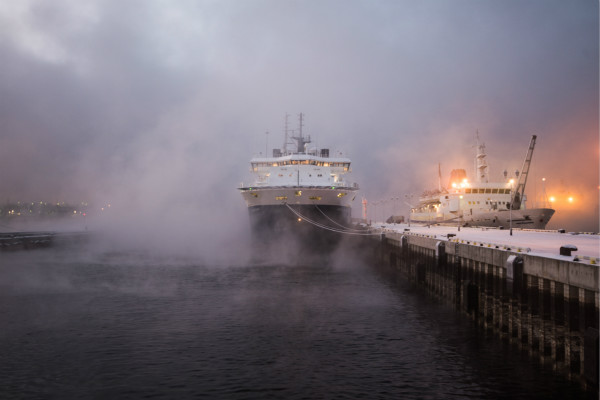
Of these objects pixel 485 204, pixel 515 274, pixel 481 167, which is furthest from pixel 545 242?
pixel 481 167

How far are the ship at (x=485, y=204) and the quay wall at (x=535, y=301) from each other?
144ft

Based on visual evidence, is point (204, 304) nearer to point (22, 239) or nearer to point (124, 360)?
point (124, 360)

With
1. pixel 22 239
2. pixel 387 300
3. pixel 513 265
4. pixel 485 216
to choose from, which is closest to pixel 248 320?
pixel 387 300

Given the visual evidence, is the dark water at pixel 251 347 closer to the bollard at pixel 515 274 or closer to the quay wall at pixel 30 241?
the bollard at pixel 515 274

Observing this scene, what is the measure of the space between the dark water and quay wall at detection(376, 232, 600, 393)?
0.73 meters

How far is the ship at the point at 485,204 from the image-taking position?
6794 centimetres

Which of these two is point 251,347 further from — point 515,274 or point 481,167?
point 481,167

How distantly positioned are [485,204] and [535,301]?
6982cm

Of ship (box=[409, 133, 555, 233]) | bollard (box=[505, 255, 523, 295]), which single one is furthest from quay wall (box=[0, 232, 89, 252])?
bollard (box=[505, 255, 523, 295])

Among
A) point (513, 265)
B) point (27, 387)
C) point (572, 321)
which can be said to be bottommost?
point (27, 387)

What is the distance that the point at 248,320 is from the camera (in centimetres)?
2488

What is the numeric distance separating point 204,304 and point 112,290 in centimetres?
1021

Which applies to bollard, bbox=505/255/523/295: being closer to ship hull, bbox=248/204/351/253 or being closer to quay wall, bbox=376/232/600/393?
quay wall, bbox=376/232/600/393

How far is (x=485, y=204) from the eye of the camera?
82.5m
